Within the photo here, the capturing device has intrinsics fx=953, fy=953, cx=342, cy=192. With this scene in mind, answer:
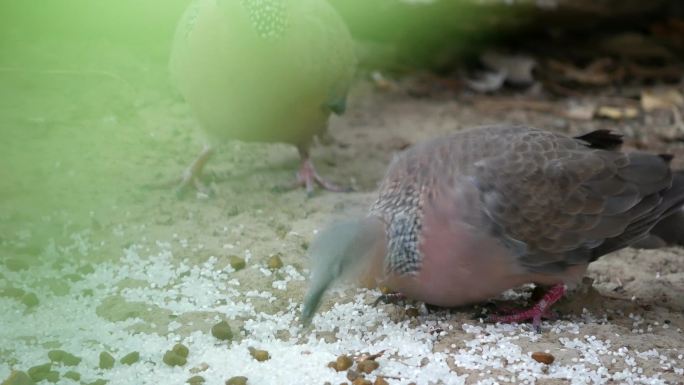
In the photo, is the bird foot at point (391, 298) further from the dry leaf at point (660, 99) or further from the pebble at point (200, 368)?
the dry leaf at point (660, 99)

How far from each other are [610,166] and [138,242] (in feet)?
7.57

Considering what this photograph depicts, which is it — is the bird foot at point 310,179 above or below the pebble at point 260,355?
below

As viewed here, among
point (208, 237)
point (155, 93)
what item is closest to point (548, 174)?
point (208, 237)

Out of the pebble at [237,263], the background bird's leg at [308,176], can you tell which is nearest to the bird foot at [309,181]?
the background bird's leg at [308,176]

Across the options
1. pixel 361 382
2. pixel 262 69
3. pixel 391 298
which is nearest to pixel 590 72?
pixel 262 69

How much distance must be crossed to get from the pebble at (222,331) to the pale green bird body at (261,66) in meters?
1.85

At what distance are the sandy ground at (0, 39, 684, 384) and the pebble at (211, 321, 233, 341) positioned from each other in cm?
3

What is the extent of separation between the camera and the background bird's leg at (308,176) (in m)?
5.82

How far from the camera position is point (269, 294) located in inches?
166

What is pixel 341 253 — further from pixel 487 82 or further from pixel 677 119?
pixel 487 82

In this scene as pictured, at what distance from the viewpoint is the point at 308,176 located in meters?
5.86

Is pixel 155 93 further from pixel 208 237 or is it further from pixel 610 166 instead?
pixel 610 166

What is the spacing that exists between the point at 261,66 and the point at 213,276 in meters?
1.35

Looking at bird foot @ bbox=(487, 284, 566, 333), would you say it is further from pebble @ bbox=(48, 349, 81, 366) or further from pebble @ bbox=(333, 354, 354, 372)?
pebble @ bbox=(48, 349, 81, 366)
